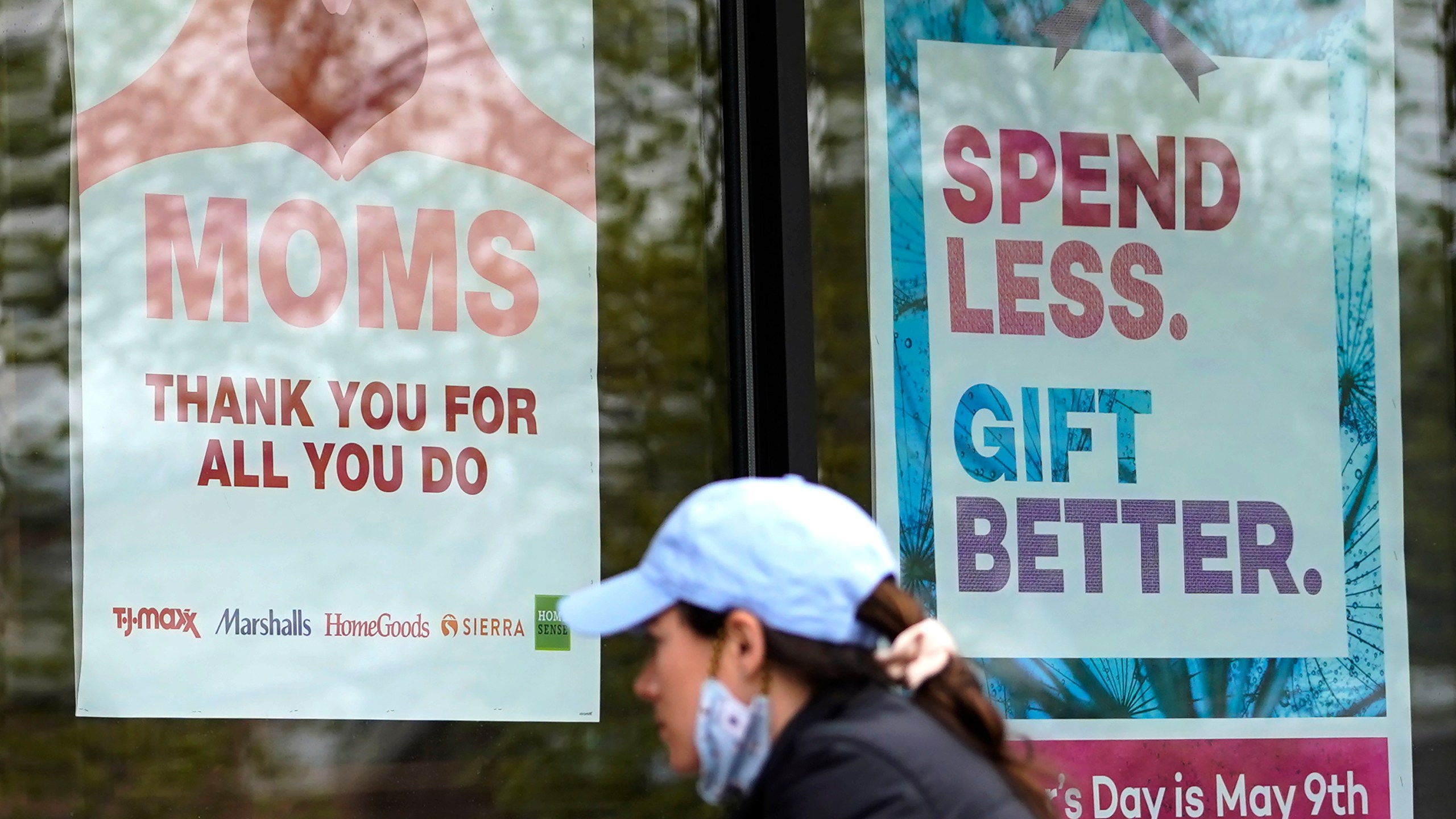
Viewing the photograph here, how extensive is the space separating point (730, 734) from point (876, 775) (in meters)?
0.27

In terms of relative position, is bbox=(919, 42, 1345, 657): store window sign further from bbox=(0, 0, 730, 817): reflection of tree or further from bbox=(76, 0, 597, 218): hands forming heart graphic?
bbox=(76, 0, 597, 218): hands forming heart graphic

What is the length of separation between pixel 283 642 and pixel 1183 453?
2218mm

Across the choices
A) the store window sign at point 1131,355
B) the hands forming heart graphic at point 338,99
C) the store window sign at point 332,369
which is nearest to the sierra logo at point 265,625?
the store window sign at point 332,369

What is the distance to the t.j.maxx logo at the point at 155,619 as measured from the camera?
405 centimetres

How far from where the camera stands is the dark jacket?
73.1 inches

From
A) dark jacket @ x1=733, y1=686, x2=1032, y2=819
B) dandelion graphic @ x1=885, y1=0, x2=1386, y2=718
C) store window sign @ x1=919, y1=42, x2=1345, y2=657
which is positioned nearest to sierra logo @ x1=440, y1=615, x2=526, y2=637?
dandelion graphic @ x1=885, y1=0, x2=1386, y2=718

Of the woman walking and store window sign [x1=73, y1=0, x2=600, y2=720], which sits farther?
store window sign [x1=73, y1=0, x2=600, y2=720]

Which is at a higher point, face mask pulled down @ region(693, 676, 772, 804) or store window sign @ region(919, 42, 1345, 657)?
store window sign @ region(919, 42, 1345, 657)

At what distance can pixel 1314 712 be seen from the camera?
15.8 feet

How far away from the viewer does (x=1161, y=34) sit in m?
4.94

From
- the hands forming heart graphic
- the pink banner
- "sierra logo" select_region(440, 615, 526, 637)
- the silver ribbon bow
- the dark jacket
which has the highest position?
the silver ribbon bow

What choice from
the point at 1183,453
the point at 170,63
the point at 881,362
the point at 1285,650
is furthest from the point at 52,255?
the point at 1285,650

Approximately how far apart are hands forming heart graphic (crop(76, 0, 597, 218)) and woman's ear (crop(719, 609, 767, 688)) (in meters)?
2.51

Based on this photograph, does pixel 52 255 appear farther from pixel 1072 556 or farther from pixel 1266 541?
pixel 1266 541
